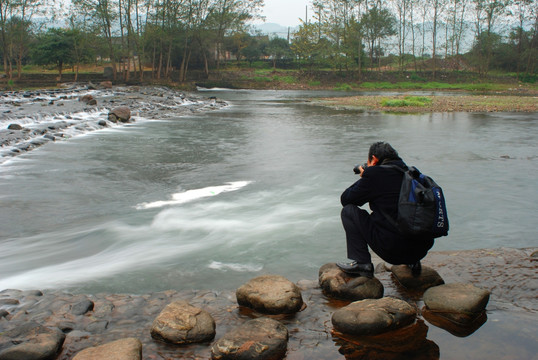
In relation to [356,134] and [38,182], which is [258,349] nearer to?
[38,182]

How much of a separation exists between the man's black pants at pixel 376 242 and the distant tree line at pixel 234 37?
45.4m

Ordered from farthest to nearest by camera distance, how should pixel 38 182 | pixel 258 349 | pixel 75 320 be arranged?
pixel 38 182 < pixel 75 320 < pixel 258 349

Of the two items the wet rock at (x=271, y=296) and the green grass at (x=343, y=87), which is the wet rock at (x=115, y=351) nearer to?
the wet rock at (x=271, y=296)

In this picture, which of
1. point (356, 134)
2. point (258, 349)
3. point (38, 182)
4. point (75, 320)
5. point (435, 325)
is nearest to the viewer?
point (258, 349)

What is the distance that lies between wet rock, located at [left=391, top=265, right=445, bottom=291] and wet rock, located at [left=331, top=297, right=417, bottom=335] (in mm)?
577

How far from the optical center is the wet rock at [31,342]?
3.19 meters

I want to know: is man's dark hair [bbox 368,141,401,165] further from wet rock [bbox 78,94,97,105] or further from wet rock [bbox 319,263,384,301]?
wet rock [bbox 78,94,97,105]

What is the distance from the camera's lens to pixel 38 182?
9367 mm

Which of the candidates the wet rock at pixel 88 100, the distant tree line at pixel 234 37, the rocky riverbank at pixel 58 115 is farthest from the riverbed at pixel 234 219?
the distant tree line at pixel 234 37

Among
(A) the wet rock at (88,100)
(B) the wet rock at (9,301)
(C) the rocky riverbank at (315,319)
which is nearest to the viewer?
(C) the rocky riverbank at (315,319)

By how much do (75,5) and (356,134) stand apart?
3825 centimetres

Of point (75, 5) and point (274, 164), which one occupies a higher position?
point (75, 5)

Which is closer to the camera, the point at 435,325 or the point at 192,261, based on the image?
the point at 435,325

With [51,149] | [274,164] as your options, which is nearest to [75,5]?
[51,149]
